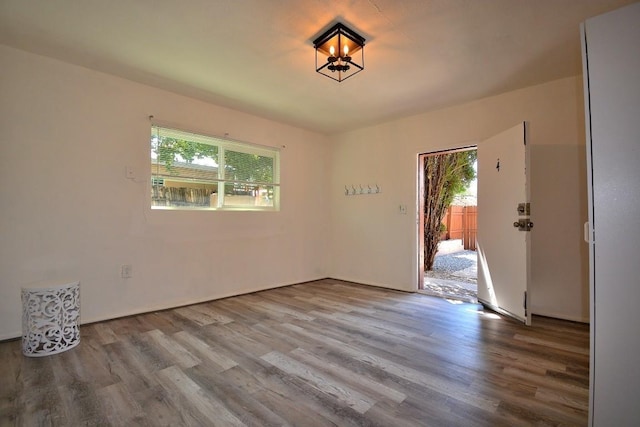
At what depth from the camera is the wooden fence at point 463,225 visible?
897cm

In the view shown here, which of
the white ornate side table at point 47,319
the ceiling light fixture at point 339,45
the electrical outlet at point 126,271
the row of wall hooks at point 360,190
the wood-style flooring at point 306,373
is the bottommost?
the wood-style flooring at point 306,373

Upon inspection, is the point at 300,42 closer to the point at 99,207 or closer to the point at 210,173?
the point at 210,173

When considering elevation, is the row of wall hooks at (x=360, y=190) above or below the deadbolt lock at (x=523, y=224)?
above

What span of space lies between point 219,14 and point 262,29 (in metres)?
0.31

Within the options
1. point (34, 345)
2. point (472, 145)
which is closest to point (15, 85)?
point (34, 345)

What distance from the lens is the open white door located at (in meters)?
2.69

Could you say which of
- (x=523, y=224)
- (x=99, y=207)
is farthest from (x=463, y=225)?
(x=99, y=207)

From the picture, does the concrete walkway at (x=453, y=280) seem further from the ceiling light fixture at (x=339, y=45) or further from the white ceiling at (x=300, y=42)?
the ceiling light fixture at (x=339, y=45)

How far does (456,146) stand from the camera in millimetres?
3584

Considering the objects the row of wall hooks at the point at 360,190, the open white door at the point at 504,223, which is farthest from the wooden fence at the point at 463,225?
the open white door at the point at 504,223

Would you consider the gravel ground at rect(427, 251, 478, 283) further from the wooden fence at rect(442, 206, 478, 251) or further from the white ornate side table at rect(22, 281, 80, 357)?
the white ornate side table at rect(22, 281, 80, 357)

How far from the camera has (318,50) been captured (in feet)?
7.64

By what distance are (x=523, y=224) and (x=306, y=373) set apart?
239 centimetres

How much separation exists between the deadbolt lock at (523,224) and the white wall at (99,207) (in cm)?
306
